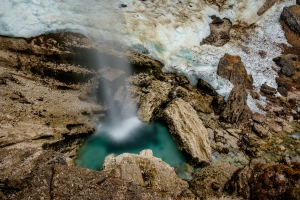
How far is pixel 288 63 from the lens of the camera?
19.7m

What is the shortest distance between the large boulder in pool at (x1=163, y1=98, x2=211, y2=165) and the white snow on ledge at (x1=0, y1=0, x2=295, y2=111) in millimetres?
3048

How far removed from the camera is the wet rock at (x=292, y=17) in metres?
22.4

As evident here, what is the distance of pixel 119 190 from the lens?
797 centimetres

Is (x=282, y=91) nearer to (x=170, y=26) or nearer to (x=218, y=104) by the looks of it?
(x=218, y=104)

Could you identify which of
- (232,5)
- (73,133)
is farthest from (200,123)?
(232,5)

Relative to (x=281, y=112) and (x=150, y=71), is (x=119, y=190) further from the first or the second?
(x=281, y=112)

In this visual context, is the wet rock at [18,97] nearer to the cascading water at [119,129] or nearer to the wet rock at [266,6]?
the cascading water at [119,129]

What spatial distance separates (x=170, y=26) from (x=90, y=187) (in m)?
13.6

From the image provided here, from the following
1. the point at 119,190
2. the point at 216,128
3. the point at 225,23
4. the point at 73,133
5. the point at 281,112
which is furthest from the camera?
the point at 225,23

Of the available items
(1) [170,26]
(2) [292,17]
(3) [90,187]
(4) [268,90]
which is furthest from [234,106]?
(2) [292,17]

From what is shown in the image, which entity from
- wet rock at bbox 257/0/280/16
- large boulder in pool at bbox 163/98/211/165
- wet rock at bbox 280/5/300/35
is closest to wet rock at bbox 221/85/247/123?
large boulder in pool at bbox 163/98/211/165

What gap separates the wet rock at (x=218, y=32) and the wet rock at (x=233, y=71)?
7.52ft

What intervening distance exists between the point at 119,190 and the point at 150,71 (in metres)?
9.32

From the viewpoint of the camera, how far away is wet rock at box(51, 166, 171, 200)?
24.8 ft
